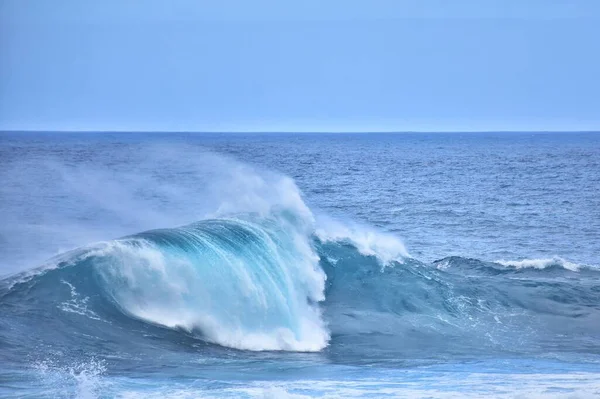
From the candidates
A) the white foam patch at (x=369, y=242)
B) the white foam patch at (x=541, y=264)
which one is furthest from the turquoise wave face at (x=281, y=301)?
the white foam patch at (x=541, y=264)

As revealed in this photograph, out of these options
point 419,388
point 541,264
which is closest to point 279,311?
point 419,388

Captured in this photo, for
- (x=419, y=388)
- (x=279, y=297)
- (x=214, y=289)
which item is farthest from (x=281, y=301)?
(x=419, y=388)

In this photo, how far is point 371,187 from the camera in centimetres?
5050

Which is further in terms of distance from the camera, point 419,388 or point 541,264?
point 541,264

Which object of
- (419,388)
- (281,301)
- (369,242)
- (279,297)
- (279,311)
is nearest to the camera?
(419,388)

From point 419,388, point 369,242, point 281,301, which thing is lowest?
point 419,388

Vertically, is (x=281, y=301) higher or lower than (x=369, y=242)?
lower

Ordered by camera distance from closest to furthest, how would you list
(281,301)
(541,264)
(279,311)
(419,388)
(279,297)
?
1. (419,388)
2. (279,311)
3. (281,301)
4. (279,297)
5. (541,264)

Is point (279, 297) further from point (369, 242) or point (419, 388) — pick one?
point (369, 242)

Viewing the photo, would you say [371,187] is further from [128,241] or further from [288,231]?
[128,241]

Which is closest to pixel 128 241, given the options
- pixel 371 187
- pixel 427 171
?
pixel 371 187

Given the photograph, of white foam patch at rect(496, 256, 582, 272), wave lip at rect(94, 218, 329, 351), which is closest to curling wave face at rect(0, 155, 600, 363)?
wave lip at rect(94, 218, 329, 351)

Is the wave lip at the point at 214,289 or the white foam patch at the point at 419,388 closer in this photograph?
the white foam patch at the point at 419,388

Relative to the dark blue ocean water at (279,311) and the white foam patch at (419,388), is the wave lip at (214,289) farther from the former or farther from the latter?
the white foam patch at (419,388)
